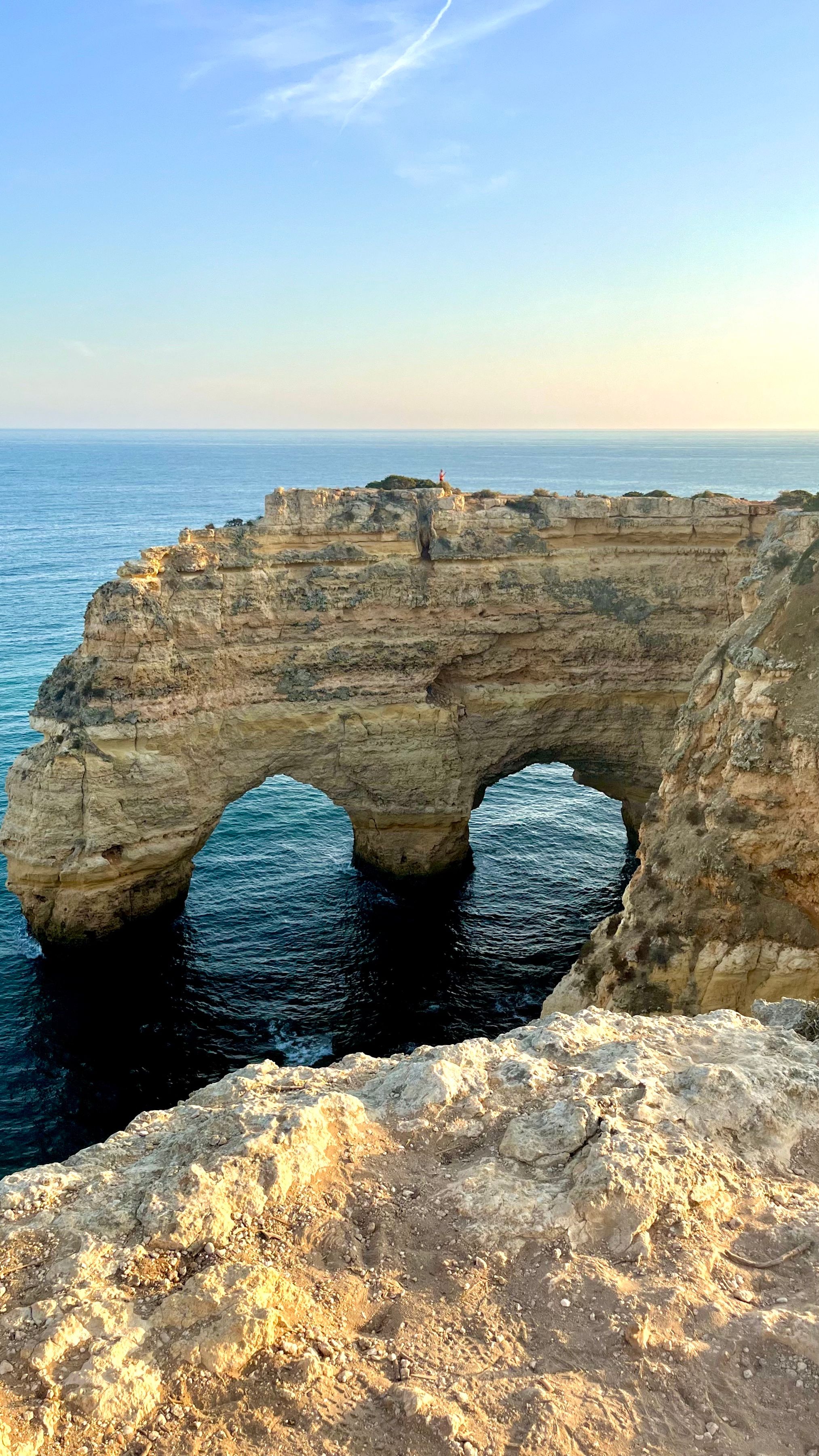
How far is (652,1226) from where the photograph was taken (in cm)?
729

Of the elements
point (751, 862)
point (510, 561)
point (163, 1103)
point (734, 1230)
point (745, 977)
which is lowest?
point (163, 1103)

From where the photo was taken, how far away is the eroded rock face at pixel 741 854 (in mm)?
17984

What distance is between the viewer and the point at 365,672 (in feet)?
104

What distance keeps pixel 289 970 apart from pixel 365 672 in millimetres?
10466

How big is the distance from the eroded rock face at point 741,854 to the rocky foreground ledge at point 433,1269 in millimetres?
9524

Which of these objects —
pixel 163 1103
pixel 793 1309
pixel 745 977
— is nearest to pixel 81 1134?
pixel 163 1103

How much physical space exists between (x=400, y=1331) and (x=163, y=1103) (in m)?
19.6

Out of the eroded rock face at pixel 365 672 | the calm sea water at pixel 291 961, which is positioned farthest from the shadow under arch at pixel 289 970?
the eroded rock face at pixel 365 672

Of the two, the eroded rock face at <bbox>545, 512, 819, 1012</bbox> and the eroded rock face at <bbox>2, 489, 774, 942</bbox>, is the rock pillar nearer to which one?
the eroded rock face at <bbox>2, 489, 774, 942</bbox>

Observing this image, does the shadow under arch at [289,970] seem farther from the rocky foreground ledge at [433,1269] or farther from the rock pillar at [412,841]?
the rocky foreground ledge at [433,1269]

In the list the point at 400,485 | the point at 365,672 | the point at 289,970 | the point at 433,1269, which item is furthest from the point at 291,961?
the point at 433,1269

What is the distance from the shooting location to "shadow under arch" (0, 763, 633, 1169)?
25.0 m

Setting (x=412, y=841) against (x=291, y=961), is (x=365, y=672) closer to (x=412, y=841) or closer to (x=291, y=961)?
(x=412, y=841)

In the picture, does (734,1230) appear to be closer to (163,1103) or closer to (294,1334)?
(294,1334)
